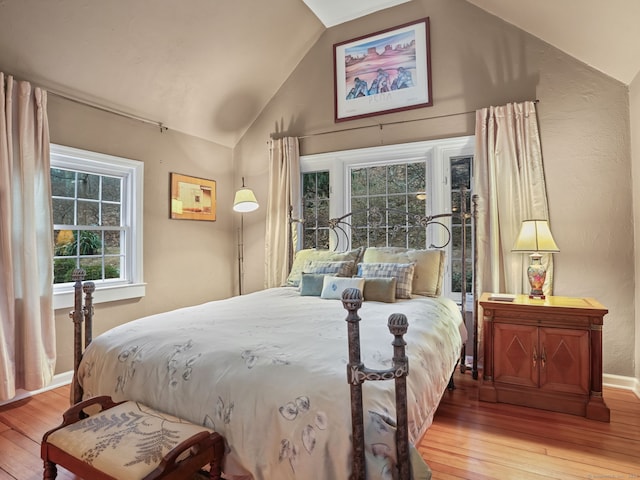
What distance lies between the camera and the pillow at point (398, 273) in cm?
287

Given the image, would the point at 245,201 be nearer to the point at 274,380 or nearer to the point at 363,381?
the point at 274,380

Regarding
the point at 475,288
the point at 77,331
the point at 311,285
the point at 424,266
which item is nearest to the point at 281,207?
the point at 311,285

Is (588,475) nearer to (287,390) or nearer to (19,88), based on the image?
(287,390)

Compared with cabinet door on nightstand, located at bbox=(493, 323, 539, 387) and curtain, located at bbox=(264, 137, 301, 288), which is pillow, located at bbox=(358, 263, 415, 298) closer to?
cabinet door on nightstand, located at bbox=(493, 323, 539, 387)

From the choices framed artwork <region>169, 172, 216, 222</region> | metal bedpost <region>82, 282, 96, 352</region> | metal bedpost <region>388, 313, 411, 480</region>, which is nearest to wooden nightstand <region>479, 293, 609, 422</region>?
metal bedpost <region>388, 313, 411, 480</region>

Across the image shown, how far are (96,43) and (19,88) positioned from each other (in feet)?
2.15

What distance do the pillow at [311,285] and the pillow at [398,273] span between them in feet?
1.20

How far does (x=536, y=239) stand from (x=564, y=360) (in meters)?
0.85

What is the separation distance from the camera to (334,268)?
3.18 metres

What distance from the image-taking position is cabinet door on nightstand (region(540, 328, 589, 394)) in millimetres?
2412

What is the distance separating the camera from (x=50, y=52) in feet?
9.07

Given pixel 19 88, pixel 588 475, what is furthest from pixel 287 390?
pixel 19 88

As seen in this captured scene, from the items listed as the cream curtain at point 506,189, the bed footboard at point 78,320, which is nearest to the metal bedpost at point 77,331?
the bed footboard at point 78,320

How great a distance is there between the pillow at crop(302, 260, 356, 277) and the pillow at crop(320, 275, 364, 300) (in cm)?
22
